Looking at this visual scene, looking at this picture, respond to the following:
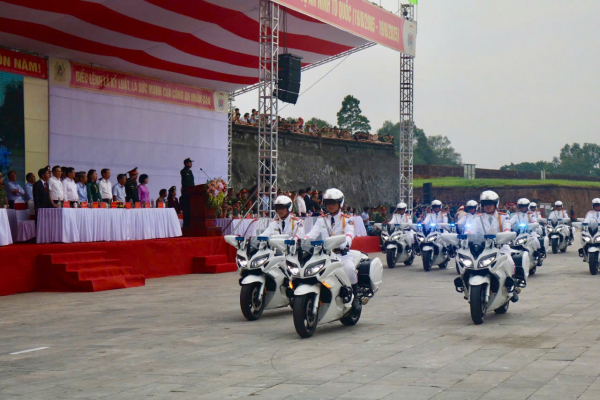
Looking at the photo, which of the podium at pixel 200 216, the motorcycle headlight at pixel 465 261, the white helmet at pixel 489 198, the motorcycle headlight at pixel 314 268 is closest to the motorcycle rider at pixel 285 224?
the motorcycle headlight at pixel 314 268

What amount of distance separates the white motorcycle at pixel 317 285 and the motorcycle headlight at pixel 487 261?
171 centimetres

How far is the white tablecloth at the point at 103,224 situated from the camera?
529 inches

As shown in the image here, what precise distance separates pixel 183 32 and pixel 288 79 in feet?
10.9

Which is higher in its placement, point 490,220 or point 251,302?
point 490,220

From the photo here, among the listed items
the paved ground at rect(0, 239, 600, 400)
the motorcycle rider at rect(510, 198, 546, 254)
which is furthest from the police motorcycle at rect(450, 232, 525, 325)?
the motorcycle rider at rect(510, 198, 546, 254)

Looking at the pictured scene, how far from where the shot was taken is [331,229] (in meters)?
9.13

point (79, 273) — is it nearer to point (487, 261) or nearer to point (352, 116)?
point (487, 261)

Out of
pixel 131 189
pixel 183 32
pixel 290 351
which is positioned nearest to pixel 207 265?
pixel 131 189

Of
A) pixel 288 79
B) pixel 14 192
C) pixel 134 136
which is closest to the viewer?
pixel 14 192

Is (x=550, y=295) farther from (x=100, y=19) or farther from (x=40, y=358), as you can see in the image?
(x=100, y=19)

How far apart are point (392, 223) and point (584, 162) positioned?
10199 centimetres

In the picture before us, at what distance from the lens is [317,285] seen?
8125 millimetres

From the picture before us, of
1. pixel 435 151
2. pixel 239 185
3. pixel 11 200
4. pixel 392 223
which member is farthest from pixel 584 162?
pixel 11 200

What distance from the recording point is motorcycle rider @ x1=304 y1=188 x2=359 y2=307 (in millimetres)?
8789
